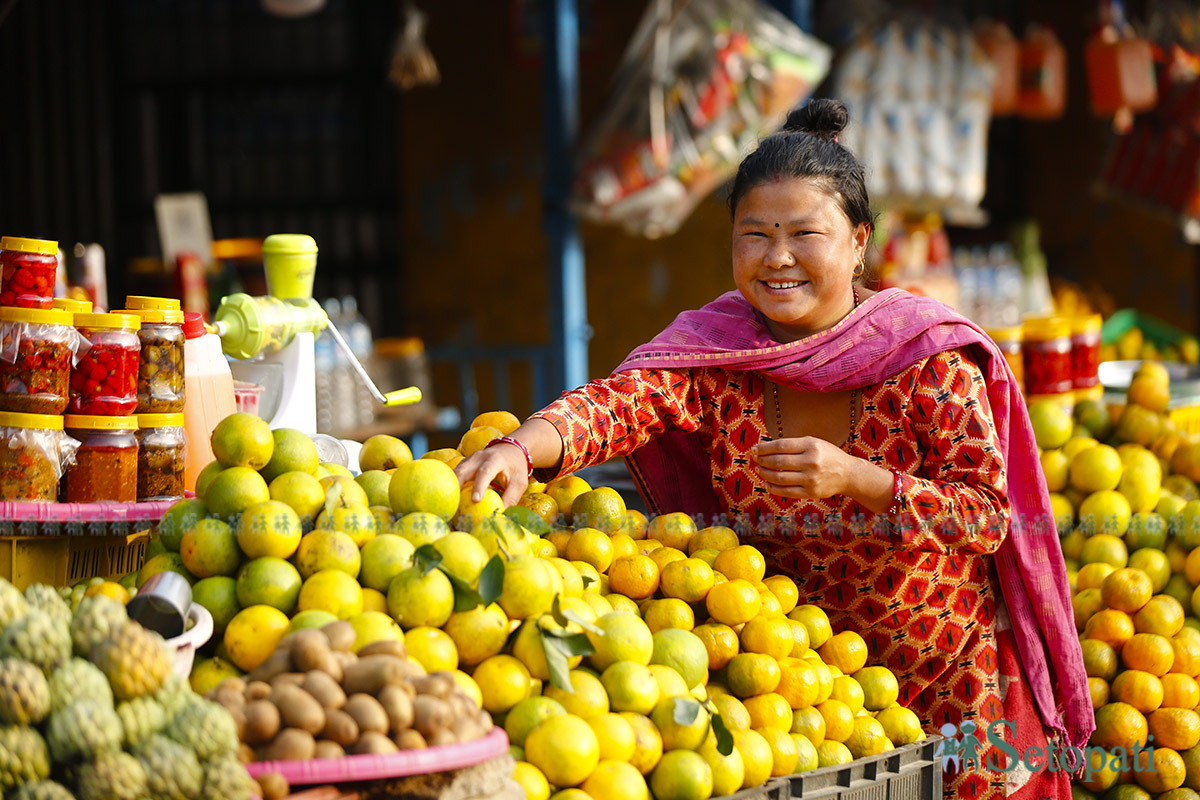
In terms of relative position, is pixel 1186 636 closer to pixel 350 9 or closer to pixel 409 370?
pixel 409 370

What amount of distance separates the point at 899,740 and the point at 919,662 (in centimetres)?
25

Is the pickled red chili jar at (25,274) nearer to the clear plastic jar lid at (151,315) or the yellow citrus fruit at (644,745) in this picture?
the clear plastic jar lid at (151,315)

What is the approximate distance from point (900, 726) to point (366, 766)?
35.9 inches

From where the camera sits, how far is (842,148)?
2051 millimetres

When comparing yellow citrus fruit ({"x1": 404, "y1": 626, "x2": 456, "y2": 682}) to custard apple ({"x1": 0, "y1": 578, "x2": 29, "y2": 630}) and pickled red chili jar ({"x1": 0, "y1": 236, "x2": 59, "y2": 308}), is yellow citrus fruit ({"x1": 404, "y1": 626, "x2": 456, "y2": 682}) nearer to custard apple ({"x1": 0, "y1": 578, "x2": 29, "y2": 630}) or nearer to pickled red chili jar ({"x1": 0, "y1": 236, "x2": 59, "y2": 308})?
custard apple ({"x1": 0, "y1": 578, "x2": 29, "y2": 630})

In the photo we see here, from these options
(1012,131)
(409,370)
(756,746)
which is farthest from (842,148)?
(1012,131)

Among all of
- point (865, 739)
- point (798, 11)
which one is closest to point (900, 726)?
point (865, 739)

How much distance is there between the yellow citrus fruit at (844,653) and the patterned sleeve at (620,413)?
1.50 feet

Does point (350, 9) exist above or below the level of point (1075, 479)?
above

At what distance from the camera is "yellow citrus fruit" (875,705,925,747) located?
5.95 ft

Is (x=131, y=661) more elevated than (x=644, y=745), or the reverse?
(x=131, y=661)

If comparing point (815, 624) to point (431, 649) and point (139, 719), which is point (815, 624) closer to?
point (431, 649)

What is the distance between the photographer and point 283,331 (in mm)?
2166

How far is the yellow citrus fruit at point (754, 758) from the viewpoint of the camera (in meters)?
1.54
